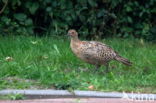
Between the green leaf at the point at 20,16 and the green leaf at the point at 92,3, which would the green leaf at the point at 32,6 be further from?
the green leaf at the point at 92,3

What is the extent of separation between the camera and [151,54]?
408 inches

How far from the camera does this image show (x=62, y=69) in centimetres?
914

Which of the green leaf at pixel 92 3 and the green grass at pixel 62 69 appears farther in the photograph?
the green leaf at pixel 92 3

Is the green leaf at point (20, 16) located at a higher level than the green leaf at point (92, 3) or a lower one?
lower

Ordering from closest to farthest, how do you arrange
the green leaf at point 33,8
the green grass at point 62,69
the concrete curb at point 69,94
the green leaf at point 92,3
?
the concrete curb at point 69,94 → the green grass at point 62,69 → the green leaf at point 33,8 → the green leaf at point 92,3

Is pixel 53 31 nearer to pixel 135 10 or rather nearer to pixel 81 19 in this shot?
pixel 81 19

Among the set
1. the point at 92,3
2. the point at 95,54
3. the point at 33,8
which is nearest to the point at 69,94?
A: the point at 95,54

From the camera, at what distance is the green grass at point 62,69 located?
801cm

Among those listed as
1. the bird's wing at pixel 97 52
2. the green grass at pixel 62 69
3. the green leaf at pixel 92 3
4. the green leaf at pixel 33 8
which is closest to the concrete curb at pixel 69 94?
the green grass at pixel 62 69

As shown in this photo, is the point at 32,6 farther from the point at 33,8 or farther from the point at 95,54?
the point at 95,54

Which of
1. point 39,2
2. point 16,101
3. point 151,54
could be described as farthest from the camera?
point 39,2

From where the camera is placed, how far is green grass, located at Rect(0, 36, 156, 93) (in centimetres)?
801

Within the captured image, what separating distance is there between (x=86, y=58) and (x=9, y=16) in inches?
164

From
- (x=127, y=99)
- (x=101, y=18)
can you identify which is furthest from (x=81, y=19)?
(x=127, y=99)
